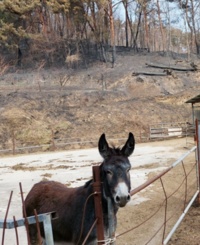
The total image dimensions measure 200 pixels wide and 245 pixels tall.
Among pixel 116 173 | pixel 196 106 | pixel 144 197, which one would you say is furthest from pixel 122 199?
pixel 196 106

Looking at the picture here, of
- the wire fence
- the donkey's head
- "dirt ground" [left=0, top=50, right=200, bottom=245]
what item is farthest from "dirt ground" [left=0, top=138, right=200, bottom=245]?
"dirt ground" [left=0, top=50, right=200, bottom=245]

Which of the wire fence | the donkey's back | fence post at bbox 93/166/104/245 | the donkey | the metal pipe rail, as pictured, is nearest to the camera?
the metal pipe rail

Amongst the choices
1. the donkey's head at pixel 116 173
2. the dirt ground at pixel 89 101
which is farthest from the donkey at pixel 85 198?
the dirt ground at pixel 89 101

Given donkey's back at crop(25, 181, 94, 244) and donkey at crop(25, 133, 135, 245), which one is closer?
→ donkey at crop(25, 133, 135, 245)

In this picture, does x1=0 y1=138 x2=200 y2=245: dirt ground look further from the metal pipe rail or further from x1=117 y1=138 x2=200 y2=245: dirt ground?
the metal pipe rail

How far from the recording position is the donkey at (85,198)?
291 centimetres

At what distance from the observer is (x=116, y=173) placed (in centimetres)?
293

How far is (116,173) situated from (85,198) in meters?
0.70

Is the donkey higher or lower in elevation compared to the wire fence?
higher

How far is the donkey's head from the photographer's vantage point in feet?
8.91

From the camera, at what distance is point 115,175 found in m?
2.92

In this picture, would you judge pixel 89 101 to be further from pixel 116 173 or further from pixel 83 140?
pixel 116 173

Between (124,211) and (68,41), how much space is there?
124 ft

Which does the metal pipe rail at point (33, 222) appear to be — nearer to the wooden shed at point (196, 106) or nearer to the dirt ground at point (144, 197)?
the dirt ground at point (144, 197)
